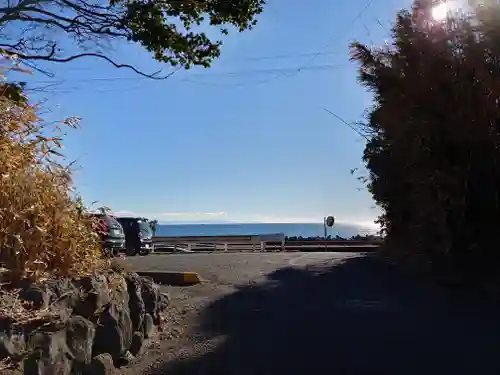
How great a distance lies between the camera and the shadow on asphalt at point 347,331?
6.43m

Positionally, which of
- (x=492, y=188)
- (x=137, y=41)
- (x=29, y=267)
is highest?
(x=137, y=41)

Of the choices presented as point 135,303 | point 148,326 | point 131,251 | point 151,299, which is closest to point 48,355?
point 135,303

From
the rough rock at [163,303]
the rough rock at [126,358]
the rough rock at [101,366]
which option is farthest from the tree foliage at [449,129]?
the rough rock at [101,366]

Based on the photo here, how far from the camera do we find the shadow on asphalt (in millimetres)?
6430

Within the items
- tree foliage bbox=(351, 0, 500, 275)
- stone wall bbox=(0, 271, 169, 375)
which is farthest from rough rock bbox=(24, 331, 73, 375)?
tree foliage bbox=(351, 0, 500, 275)

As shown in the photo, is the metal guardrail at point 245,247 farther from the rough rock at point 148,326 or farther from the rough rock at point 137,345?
the rough rock at point 137,345

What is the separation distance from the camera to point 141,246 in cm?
2475

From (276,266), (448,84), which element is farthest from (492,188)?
(276,266)

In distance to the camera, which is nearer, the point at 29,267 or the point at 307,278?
the point at 29,267

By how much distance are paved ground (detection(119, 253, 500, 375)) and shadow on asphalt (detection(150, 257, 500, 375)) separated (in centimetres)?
1

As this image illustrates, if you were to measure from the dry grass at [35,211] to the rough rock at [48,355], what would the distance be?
0.65 m

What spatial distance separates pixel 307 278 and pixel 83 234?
26.2 feet

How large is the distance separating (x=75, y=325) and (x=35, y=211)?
1.16m

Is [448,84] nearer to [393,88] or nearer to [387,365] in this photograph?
[393,88]
